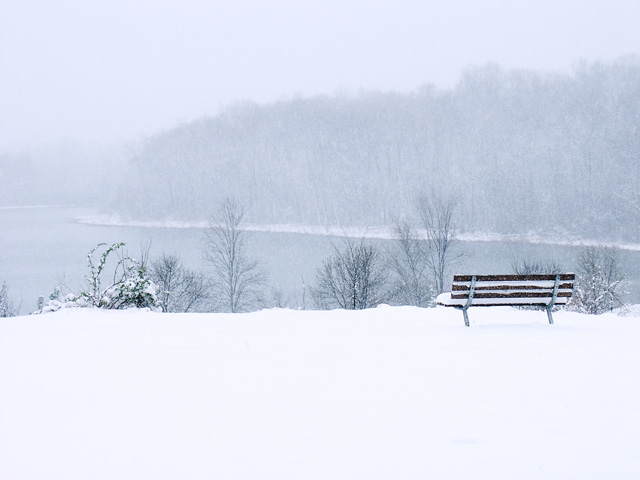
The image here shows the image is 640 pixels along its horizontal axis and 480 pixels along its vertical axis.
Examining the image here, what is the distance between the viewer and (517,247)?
43938 millimetres

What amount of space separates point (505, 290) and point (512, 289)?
11 centimetres

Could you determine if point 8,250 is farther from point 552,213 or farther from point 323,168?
point 552,213

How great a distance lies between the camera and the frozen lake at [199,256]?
2919 cm

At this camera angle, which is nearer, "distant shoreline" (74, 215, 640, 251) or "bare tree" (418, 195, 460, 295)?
"bare tree" (418, 195, 460, 295)

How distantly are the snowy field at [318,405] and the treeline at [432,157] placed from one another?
44872 millimetres

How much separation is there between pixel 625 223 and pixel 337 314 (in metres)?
44.9

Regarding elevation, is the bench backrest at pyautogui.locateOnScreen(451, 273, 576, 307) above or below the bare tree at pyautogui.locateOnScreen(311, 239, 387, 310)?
above

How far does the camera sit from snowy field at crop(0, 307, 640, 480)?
303 centimetres

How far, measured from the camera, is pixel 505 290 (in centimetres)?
747

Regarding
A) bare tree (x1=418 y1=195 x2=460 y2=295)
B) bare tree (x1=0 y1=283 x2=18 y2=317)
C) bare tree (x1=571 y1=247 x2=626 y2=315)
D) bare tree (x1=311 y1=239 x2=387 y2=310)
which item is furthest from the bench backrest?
bare tree (x1=0 y1=283 x2=18 y2=317)

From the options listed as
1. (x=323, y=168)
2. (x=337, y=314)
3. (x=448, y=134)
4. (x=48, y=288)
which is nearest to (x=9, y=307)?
(x=48, y=288)

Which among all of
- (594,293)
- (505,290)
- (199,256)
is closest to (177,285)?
(199,256)

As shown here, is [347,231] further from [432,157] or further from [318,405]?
[318,405]

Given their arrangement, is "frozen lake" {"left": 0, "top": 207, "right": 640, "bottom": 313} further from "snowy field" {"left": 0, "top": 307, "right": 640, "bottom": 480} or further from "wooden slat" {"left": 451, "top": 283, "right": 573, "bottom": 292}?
"snowy field" {"left": 0, "top": 307, "right": 640, "bottom": 480}
